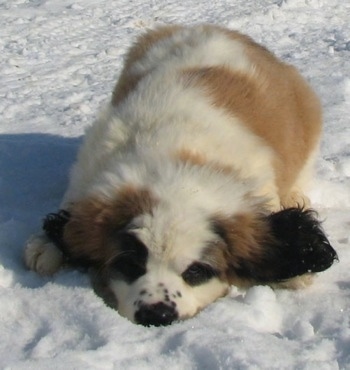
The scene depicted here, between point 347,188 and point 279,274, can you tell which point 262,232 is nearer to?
point 279,274

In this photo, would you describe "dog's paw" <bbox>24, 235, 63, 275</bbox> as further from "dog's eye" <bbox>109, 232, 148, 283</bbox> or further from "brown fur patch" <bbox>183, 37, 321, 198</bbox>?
"brown fur patch" <bbox>183, 37, 321, 198</bbox>

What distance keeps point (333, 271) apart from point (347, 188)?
1021 millimetres

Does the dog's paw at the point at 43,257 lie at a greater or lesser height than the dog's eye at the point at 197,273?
lesser

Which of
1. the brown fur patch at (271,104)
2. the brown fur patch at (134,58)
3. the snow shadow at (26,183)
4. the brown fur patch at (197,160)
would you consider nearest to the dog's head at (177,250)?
the brown fur patch at (197,160)

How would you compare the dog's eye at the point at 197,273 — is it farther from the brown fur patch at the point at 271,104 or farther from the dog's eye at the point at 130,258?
the brown fur patch at the point at 271,104

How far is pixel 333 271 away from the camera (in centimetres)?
345

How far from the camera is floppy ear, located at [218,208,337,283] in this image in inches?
126

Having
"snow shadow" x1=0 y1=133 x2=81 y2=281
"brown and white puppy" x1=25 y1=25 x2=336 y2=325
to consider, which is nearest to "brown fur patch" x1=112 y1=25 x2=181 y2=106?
"brown and white puppy" x1=25 y1=25 x2=336 y2=325

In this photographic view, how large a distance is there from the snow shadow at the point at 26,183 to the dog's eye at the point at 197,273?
701 millimetres

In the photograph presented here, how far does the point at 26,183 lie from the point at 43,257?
119 cm

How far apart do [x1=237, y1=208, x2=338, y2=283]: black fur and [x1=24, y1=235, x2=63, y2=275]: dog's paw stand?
0.72 m

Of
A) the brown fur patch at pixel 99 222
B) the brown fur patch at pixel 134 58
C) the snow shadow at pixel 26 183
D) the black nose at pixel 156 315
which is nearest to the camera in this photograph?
the black nose at pixel 156 315

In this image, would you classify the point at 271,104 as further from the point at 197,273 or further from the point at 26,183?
the point at 26,183

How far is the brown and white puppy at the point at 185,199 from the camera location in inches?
119
